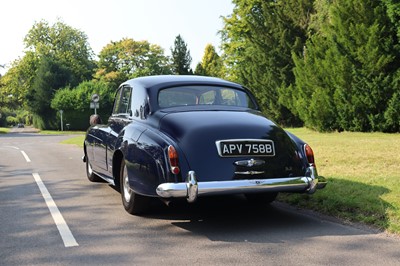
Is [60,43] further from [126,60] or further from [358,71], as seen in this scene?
[358,71]

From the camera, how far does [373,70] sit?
67.1 ft

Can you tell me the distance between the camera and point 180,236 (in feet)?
16.1

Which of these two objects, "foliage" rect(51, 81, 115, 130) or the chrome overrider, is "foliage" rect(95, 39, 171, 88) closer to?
"foliage" rect(51, 81, 115, 130)

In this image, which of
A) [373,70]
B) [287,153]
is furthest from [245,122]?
[373,70]

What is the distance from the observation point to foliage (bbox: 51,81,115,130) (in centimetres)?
5794

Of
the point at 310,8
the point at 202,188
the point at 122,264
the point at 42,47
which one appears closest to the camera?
the point at 122,264

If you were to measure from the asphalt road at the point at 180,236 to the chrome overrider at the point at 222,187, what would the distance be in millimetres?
467

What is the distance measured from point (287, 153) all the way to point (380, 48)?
669 inches

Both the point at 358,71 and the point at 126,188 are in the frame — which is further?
the point at 358,71

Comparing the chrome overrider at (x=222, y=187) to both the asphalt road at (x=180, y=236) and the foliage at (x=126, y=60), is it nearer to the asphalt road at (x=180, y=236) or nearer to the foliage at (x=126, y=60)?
the asphalt road at (x=180, y=236)

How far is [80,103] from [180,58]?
3254cm

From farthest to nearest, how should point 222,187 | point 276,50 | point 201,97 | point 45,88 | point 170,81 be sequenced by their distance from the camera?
1. point 45,88
2. point 276,50
3. point 170,81
4. point 201,97
5. point 222,187

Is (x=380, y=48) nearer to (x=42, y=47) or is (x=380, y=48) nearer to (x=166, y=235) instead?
(x=166, y=235)

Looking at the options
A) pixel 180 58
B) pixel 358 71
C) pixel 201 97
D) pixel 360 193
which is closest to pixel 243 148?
pixel 201 97
